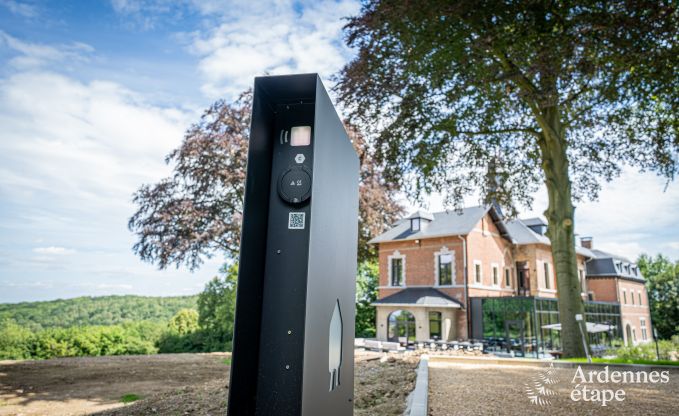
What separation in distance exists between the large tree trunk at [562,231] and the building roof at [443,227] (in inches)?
469

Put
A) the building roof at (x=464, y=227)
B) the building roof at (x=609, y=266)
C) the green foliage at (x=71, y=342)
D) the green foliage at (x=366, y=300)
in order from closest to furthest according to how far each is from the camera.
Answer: the green foliage at (x=71, y=342) < the building roof at (x=464, y=227) < the green foliage at (x=366, y=300) < the building roof at (x=609, y=266)

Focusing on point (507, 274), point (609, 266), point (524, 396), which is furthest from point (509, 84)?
point (609, 266)

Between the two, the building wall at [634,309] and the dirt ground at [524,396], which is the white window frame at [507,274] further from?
the dirt ground at [524,396]

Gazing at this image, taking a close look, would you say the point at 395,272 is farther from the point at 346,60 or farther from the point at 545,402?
the point at 545,402

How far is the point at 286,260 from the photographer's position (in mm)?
1666

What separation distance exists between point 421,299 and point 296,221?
68.3 feet

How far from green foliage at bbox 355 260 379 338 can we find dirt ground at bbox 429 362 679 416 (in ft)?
62.8

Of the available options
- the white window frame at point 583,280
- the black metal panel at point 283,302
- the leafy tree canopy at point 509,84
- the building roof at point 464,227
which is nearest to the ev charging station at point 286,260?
the black metal panel at point 283,302

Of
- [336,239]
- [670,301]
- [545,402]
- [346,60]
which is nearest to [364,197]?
[346,60]

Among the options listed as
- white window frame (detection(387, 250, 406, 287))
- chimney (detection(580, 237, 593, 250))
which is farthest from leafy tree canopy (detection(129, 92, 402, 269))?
chimney (detection(580, 237, 593, 250))

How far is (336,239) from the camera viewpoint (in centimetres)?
211

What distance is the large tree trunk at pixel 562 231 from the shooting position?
30.0 feet

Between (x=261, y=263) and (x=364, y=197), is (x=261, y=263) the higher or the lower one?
the lower one

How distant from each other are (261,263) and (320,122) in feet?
2.12
